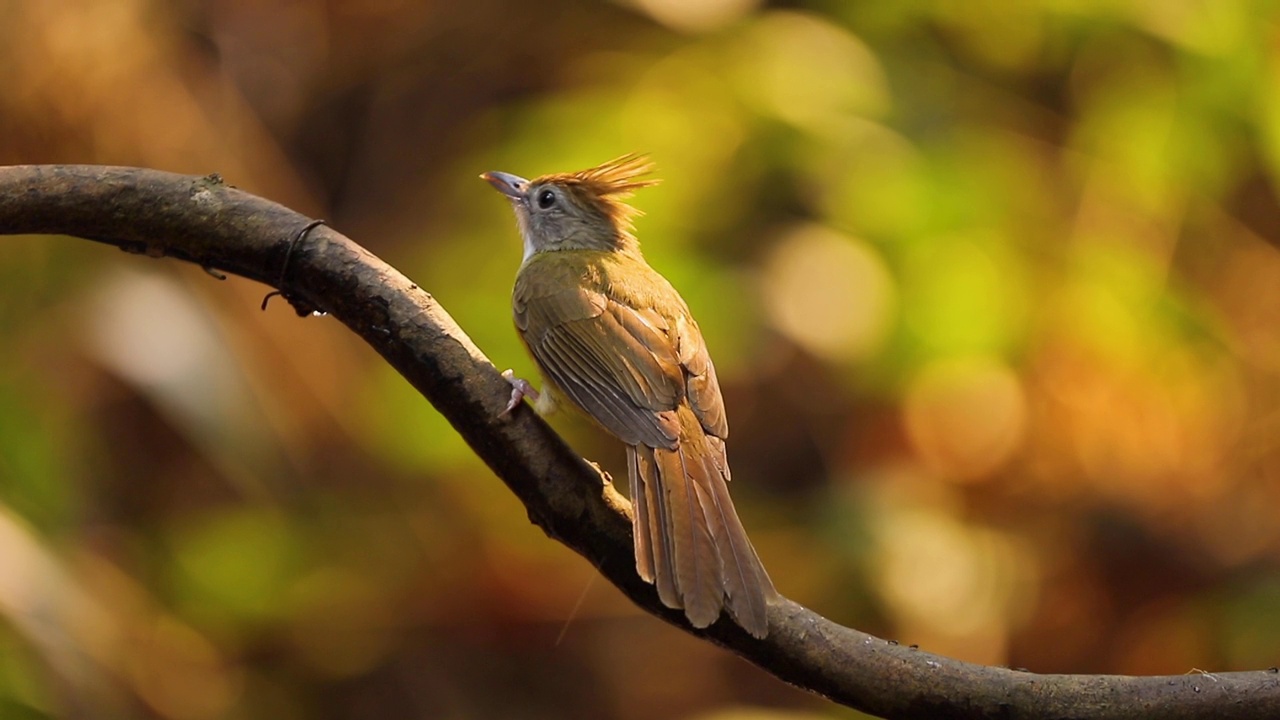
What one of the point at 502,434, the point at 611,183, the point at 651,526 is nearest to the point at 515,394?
the point at 502,434

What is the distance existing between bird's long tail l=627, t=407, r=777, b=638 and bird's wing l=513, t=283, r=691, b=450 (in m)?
0.07

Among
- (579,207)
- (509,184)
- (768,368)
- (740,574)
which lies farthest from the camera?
(768,368)

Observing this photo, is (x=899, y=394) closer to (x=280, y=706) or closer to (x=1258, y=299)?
(x=1258, y=299)

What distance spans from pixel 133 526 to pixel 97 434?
428mm

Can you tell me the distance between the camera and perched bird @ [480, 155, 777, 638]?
217 cm

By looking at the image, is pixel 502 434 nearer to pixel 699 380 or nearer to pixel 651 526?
pixel 651 526

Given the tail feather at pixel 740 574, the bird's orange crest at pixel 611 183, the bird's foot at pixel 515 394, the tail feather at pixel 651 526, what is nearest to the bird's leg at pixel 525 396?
the bird's foot at pixel 515 394

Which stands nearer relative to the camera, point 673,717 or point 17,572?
point 17,572

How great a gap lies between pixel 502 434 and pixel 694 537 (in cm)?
38

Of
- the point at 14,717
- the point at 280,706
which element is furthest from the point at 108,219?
the point at 280,706

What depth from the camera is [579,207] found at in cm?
381

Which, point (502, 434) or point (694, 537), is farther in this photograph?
point (694, 537)

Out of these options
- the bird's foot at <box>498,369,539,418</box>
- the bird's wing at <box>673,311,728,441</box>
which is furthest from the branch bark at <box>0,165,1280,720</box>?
the bird's wing at <box>673,311,728,441</box>

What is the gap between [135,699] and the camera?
435 centimetres
